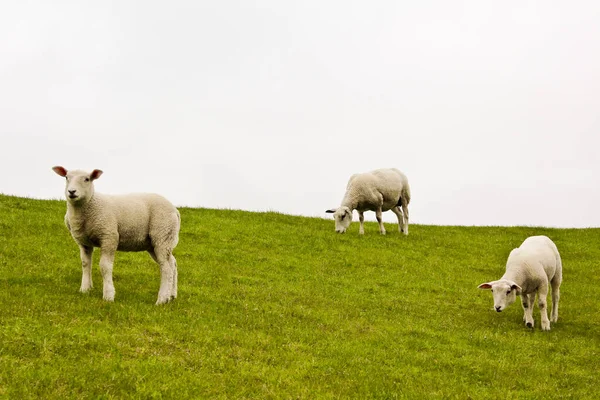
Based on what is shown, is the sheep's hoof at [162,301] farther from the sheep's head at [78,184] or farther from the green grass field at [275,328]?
the sheep's head at [78,184]

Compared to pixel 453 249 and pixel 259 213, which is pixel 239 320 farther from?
pixel 259 213

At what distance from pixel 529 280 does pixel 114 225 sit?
10.9 metres

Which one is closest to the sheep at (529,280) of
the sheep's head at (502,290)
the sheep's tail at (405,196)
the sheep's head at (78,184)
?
the sheep's head at (502,290)

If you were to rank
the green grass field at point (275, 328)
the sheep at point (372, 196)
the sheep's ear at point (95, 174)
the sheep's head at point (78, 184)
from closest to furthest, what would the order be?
the green grass field at point (275, 328)
the sheep's head at point (78, 184)
the sheep's ear at point (95, 174)
the sheep at point (372, 196)

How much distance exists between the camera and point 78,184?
13.2 metres

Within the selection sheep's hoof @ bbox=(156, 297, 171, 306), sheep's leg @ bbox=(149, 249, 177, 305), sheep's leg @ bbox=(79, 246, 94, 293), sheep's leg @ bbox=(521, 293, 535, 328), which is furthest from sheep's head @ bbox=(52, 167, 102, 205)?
sheep's leg @ bbox=(521, 293, 535, 328)

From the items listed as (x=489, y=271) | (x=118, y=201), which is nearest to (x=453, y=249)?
(x=489, y=271)

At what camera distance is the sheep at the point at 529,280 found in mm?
15657

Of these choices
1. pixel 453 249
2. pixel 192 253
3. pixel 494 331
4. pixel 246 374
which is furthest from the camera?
pixel 453 249

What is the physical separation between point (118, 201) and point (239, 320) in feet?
13.0

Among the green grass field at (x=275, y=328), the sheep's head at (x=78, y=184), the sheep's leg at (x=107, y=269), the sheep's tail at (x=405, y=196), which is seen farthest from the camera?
the sheep's tail at (x=405, y=196)

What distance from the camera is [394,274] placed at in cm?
2292

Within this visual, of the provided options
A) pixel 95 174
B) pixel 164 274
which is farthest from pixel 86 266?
pixel 95 174

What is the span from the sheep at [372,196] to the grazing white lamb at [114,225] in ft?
52.3
